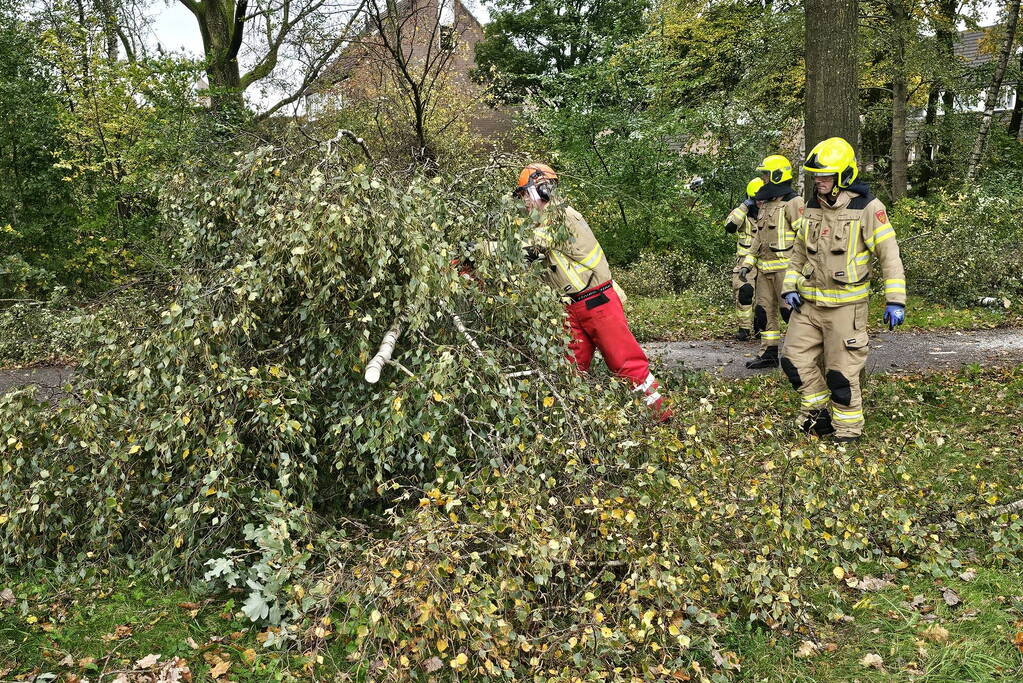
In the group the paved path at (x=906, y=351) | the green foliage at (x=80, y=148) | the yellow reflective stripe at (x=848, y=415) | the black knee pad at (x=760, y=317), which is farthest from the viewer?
the green foliage at (x=80, y=148)

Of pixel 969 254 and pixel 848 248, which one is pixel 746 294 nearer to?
pixel 848 248

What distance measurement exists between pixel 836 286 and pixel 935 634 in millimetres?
2563

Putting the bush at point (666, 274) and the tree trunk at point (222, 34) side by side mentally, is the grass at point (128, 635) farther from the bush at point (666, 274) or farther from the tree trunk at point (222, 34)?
the tree trunk at point (222, 34)

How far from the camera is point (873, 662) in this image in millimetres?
3070

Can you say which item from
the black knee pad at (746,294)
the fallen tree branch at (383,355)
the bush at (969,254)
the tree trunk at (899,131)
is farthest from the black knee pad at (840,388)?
the tree trunk at (899,131)

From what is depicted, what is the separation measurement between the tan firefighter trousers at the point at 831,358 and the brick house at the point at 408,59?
9.95 feet

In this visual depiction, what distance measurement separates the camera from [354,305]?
12.0ft

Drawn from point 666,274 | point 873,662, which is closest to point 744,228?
point 666,274

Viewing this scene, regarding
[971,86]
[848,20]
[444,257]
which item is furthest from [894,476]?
[971,86]

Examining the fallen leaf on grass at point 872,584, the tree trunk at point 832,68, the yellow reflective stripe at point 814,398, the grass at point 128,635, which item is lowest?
the fallen leaf on grass at point 872,584

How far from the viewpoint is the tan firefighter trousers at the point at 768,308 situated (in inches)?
303

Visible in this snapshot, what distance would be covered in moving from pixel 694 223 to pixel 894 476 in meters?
10.0

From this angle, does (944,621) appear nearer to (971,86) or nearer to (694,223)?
(694,223)

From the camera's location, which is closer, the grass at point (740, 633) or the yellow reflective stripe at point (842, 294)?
the grass at point (740, 633)
